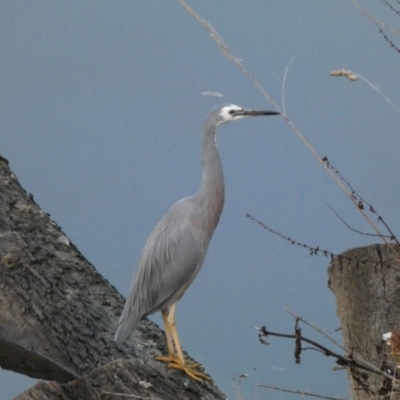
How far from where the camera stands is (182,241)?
270 cm

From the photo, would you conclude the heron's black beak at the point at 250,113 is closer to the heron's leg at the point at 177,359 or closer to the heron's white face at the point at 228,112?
the heron's white face at the point at 228,112

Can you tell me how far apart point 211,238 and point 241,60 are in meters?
1.20

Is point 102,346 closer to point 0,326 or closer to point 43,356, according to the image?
point 43,356

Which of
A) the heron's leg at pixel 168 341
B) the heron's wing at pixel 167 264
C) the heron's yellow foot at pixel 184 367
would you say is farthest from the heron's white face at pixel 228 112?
the heron's yellow foot at pixel 184 367

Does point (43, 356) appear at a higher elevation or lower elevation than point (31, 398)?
higher

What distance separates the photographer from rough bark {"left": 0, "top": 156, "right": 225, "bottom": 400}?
3.04 metres

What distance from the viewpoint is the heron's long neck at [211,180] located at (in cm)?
268

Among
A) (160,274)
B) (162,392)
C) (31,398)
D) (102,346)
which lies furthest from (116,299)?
(31,398)

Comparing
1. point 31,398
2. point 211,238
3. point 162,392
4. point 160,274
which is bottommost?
point 31,398

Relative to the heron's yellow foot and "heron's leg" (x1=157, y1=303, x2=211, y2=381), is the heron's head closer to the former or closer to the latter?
"heron's leg" (x1=157, y1=303, x2=211, y2=381)

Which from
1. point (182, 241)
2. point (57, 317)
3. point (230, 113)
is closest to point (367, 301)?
point (182, 241)

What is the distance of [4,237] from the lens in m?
3.50

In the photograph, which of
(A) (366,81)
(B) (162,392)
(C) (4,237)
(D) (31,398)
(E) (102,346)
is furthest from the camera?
(C) (4,237)

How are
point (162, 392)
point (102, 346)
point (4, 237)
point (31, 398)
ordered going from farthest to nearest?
point (4, 237)
point (102, 346)
point (162, 392)
point (31, 398)
